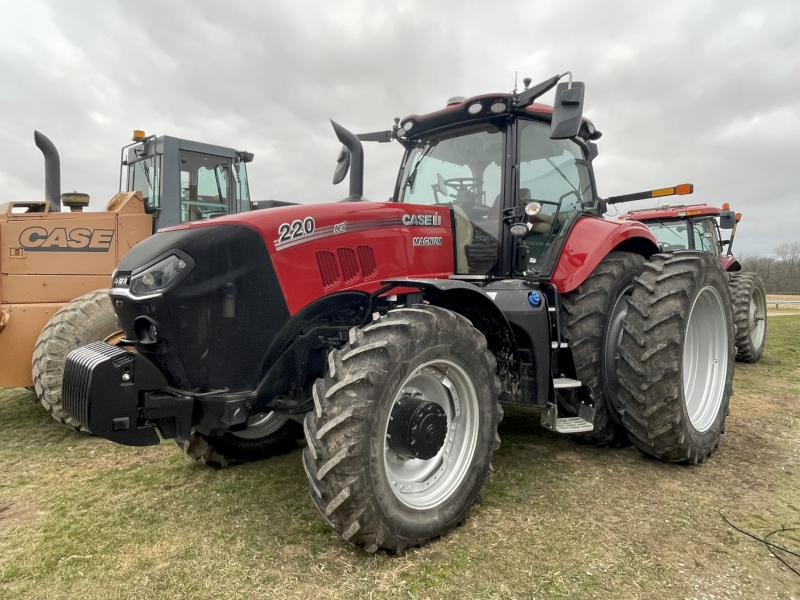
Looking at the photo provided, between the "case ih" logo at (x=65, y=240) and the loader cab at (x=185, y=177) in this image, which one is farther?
the loader cab at (x=185, y=177)

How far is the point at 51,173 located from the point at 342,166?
127 inches

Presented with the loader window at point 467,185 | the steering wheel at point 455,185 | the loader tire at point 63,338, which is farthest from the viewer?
the loader tire at point 63,338

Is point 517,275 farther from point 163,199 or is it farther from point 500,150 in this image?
point 163,199

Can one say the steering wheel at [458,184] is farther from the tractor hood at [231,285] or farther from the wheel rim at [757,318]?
the wheel rim at [757,318]

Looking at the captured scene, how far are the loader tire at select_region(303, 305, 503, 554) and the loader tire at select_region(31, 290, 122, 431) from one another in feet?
9.55

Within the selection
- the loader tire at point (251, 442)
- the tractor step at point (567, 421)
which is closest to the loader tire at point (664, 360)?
the tractor step at point (567, 421)

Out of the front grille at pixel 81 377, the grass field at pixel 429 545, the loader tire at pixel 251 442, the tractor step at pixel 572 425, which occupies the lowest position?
the grass field at pixel 429 545

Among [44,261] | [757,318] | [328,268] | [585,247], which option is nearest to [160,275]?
[328,268]

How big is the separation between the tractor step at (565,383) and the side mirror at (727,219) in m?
7.42

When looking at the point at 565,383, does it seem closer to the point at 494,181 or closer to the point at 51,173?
the point at 494,181

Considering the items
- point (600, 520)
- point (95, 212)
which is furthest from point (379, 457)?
point (95, 212)

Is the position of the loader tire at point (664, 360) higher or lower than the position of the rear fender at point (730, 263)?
lower

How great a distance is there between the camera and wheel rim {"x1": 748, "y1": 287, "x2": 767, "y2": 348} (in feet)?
27.8

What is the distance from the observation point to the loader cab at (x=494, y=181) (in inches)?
149
